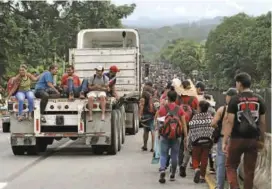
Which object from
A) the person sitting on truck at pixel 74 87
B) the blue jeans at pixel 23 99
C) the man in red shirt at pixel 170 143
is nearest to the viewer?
the man in red shirt at pixel 170 143

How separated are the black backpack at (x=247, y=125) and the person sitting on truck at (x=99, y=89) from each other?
7.60m

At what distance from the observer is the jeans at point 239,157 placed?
8.66 m

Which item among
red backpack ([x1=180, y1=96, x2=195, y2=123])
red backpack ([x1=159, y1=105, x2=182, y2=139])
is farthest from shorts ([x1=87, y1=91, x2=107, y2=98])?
red backpack ([x1=159, y1=105, x2=182, y2=139])

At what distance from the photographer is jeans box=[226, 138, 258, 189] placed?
8664 millimetres

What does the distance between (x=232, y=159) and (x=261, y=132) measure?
51 centimetres

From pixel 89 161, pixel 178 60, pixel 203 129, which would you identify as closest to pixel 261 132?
pixel 203 129

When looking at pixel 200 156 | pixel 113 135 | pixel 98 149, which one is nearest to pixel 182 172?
pixel 200 156

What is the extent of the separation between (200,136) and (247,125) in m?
2.80

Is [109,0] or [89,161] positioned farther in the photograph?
[109,0]

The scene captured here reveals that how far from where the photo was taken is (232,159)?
880 cm

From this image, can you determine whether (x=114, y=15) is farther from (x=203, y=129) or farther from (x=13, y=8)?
(x=203, y=129)

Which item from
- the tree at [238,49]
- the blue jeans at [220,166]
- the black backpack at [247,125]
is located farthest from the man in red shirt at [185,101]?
the tree at [238,49]

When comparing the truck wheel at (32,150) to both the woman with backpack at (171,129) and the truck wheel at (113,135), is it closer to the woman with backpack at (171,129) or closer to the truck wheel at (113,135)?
the truck wheel at (113,135)

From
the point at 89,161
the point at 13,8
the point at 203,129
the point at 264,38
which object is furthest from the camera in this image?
the point at 264,38
